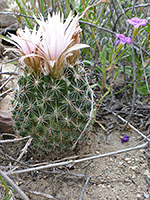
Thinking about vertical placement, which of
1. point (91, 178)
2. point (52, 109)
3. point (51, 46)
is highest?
point (51, 46)

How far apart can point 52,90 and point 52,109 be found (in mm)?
87

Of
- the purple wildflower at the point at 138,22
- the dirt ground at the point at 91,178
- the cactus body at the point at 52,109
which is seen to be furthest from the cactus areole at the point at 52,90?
the purple wildflower at the point at 138,22

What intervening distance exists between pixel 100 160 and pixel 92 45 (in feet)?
2.83

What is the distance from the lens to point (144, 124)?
145cm

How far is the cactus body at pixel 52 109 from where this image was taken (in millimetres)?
955

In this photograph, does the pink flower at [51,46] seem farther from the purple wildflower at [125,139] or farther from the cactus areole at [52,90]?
the purple wildflower at [125,139]

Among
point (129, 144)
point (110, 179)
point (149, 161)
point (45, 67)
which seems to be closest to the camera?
point (45, 67)

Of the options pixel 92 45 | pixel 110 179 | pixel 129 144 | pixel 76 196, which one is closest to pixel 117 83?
pixel 92 45

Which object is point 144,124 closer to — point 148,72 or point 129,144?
point 129,144

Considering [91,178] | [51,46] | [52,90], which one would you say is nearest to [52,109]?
[52,90]

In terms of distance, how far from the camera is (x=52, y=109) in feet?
3.19

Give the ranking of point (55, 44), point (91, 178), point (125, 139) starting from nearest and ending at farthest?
1. point (55, 44)
2. point (91, 178)
3. point (125, 139)

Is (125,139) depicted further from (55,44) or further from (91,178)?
(55,44)

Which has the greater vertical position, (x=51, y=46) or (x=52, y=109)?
→ (x=51, y=46)
